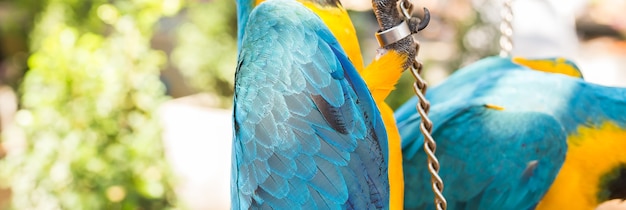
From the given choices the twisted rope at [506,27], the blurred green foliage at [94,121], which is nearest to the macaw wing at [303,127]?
the twisted rope at [506,27]

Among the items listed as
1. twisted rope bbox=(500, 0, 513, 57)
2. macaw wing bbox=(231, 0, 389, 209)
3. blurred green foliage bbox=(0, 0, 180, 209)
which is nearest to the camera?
macaw wing bbox=(231, 0, 389, 209)

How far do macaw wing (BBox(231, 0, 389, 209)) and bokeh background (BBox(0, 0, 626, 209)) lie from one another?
88 centimetres

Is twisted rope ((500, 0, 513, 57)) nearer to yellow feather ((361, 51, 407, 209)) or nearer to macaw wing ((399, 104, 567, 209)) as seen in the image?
macaw wing ((399, 104, 567, 209))

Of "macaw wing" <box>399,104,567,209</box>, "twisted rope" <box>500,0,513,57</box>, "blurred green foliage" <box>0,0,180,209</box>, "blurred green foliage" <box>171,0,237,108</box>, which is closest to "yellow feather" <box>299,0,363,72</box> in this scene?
"macaw wing" <box>399,104,567,209</box>

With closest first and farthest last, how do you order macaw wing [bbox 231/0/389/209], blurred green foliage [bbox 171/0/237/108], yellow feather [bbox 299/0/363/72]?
macaw wing [bbox 231/0/389/209]
yellow feather [bbox 299/0/363/72]
blurred green foliage [bbox 171/0/237/108]

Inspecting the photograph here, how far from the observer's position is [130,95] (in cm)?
144

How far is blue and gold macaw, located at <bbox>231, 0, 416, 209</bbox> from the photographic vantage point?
0.54 metres

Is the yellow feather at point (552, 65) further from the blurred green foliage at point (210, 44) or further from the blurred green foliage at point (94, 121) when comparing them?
the blurred green foliage at point (210, 44)

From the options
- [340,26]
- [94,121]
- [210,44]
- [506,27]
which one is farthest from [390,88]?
[210,44]

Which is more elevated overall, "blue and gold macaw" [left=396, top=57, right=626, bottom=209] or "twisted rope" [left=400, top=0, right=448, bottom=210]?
"twisted rope" [left=400, top=0, right=448, bottom=210]

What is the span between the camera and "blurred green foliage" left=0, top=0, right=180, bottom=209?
1321 millimetres

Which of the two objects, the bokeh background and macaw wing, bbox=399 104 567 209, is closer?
macaw wing, bbox=399 104 567 209

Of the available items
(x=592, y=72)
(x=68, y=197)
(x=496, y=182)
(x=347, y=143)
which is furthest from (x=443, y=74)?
(x=347, y=143)

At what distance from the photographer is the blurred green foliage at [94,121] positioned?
1321 millimetres
